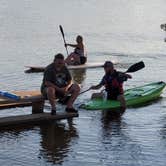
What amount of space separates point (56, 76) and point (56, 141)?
1863 millimetres

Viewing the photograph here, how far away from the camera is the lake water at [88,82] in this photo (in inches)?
406

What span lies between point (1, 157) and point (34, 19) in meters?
28.2

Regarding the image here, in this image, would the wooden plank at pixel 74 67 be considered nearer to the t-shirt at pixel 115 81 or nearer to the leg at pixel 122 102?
the t-shirt at pixel 115 81

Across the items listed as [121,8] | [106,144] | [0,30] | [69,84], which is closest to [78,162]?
[106,144]

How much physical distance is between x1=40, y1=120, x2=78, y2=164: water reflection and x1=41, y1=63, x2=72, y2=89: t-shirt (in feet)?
2.72

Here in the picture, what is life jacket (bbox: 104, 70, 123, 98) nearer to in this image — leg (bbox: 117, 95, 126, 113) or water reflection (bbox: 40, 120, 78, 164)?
leg (bbox: 117, 95, 126, 113)

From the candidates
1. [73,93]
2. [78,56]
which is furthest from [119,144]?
[78,56]

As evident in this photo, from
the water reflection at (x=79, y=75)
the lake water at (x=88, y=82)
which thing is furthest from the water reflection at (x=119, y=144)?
the water reflection at (x=79, y=75)

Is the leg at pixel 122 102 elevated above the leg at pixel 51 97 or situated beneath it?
situated beneath

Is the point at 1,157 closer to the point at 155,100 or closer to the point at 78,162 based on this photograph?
the point at 78,162

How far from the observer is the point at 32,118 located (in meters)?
12.0

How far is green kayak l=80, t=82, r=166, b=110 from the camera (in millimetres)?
13594

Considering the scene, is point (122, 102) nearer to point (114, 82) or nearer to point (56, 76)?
point (114, 82)

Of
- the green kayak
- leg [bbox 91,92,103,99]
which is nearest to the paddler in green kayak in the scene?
the green kayak
